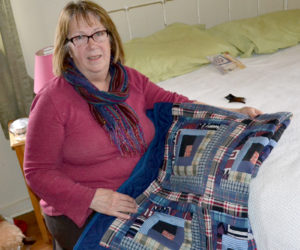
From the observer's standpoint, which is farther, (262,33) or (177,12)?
(177,12)

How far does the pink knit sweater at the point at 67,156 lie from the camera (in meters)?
1.15

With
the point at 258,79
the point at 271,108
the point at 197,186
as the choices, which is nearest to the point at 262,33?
the point at 258,79

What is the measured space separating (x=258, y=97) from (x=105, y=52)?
0.84 metres

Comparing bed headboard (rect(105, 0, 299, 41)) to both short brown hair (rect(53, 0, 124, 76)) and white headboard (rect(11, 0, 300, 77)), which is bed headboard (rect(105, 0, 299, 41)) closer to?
white headboard (rect(11, 0, 300, 77))

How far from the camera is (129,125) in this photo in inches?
52.1

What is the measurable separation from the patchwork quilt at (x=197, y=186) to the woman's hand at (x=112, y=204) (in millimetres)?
24

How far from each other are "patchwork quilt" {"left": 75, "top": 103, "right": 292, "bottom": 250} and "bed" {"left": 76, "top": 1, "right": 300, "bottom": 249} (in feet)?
0.11

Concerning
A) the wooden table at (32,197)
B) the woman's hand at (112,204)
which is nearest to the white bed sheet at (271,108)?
the woman's hand at (112,204)

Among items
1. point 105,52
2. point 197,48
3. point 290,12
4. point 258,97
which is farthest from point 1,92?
point 290,12

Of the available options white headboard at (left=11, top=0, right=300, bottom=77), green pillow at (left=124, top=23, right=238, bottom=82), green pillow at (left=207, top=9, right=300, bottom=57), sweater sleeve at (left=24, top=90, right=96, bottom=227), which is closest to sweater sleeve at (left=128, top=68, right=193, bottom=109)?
sweater sleeve at (left=24, top=90, right=96, bottom=227)

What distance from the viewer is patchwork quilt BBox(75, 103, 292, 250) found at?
3.48 feet

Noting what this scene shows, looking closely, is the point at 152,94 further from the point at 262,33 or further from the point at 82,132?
the point at 262,33

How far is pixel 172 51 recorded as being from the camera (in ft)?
7.18

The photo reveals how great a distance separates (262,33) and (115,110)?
155 centimetres
